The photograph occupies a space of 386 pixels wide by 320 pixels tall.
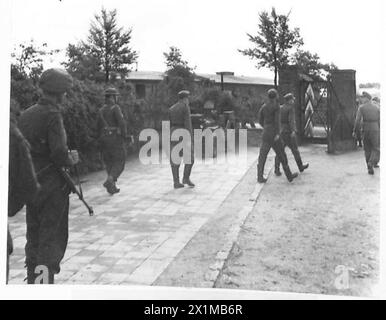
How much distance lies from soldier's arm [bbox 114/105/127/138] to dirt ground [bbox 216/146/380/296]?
4.23 feet

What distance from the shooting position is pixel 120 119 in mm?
4141

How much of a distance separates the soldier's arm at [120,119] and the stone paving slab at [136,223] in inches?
11.1

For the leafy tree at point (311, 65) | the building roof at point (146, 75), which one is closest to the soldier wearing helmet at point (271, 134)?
the leafy tree at point (311, 65)

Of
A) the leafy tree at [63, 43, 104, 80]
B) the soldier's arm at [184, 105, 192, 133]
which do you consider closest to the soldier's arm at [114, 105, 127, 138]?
the leafy tree at [63, 43, 104, 80]

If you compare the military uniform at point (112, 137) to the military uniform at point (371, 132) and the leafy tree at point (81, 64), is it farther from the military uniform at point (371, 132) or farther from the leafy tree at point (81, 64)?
the military uniform at point (371, 132)

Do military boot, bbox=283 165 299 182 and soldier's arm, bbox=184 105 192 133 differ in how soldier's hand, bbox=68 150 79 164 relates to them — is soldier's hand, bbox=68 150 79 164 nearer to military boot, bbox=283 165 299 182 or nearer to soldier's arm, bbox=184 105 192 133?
soldier's arm, bbox=184 105 192 133

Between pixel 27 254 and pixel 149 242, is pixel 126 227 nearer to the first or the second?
pixel 149 242

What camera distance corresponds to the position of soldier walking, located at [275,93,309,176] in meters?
4.99

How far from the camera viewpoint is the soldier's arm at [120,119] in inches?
A: 161

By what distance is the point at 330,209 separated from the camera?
14.1 feet

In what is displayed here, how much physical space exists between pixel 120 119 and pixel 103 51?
57cm

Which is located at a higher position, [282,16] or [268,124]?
[282,16]
